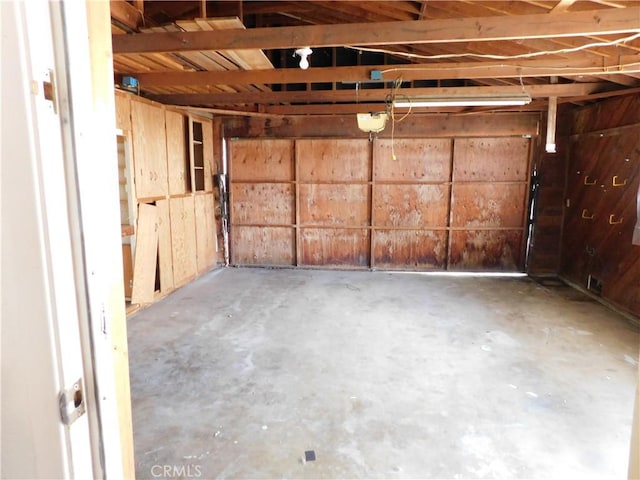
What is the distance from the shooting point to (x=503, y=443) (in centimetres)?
239

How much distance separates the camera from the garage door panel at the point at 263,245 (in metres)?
6.99

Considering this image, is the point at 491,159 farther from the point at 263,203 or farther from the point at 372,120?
the point at 263,203

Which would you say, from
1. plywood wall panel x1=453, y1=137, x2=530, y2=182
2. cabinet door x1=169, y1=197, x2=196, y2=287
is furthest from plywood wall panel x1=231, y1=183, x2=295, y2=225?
plywood wall panel x1=453, y1=137, x2=530, y2=182

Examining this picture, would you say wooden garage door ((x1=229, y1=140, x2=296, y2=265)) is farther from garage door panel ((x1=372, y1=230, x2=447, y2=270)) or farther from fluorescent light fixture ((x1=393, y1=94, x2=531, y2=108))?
fluorescent light fixture ((x1=393, y1=94, x2=531, y2=108))

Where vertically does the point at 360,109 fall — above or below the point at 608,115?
above

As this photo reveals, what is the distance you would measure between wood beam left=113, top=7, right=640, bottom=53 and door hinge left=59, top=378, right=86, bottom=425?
2620mm

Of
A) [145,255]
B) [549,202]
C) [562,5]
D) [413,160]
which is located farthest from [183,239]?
[549,202]

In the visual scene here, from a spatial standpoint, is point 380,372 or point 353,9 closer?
point 380,372

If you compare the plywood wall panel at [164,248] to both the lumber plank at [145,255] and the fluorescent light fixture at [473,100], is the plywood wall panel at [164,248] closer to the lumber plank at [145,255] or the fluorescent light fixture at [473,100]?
the lumber plank at [145,255]

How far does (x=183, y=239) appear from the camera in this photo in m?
5.77

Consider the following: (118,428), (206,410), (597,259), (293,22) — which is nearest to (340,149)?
(293,22)

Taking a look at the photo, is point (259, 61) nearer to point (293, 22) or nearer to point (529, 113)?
point (293, 22)

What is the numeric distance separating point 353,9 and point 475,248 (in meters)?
4.17

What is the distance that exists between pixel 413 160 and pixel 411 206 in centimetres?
74
